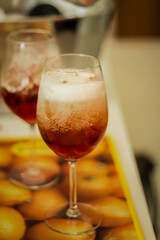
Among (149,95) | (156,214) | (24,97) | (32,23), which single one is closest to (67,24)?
(32,23)

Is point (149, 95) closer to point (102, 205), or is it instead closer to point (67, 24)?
point (67, 24)

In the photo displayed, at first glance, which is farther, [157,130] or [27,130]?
[157,130]

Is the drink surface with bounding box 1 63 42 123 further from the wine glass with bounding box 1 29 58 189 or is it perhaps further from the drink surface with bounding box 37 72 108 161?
the drink surface with bounding box 37 72 108 161

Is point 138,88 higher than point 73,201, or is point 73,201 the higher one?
point 73,201

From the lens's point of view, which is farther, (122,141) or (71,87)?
(122,141)

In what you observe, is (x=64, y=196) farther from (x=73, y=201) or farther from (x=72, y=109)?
(x=72, y=109)

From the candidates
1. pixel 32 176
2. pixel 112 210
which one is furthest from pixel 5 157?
pixel 112 210

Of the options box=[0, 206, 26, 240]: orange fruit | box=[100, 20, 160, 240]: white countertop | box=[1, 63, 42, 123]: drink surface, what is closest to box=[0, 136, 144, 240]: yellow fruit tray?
box=[0, 206, 26, 240]: orange fruit

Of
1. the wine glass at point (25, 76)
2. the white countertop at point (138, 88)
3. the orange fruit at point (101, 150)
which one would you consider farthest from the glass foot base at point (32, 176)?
the white countertop at point (138, 88)
